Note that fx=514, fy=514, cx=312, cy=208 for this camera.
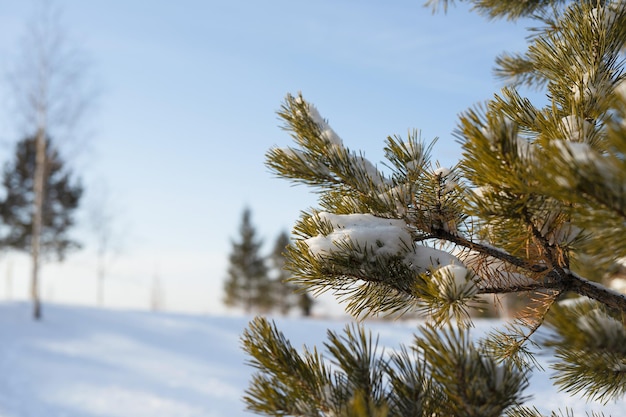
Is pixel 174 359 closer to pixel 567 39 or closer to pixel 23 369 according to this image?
pixel 23 369

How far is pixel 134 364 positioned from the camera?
855 centimetres

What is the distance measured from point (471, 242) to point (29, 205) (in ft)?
86.6

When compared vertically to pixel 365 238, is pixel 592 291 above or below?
below

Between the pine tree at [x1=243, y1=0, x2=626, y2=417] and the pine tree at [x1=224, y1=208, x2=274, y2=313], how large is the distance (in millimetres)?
31489

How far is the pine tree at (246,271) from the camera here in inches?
1312

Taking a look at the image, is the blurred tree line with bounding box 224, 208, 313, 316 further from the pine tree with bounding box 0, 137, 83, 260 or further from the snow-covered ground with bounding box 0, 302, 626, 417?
the snow-covered ground with bounding box 0, 302, 626, 417

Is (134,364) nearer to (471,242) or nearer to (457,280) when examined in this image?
(471,242)

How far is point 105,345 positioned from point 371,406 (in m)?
9.96

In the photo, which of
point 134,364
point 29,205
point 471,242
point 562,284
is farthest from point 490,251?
point 29,205


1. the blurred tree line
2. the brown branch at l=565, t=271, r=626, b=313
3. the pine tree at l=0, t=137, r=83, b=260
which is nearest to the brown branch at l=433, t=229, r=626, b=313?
the brown branch at l=565, t=271, r=626, b=313

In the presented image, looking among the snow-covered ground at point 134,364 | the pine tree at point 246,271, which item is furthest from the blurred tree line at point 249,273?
the snow-covered ground at point 134,364

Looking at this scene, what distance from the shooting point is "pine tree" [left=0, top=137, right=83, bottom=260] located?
23.3 m

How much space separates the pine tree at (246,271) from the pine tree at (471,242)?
103 feet

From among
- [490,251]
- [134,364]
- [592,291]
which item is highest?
[490,251]
